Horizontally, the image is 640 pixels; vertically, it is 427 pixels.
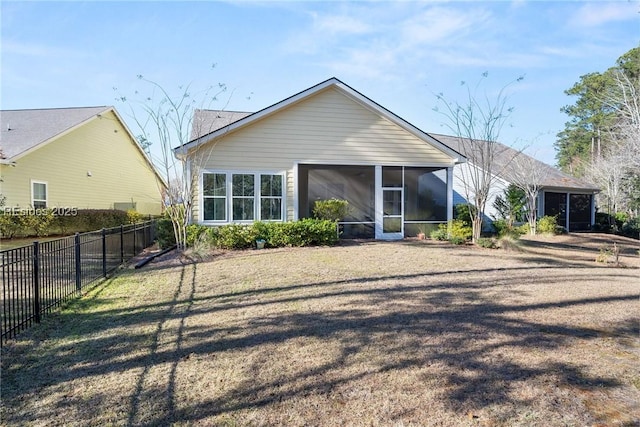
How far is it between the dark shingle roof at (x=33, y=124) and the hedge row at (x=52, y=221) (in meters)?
2.62

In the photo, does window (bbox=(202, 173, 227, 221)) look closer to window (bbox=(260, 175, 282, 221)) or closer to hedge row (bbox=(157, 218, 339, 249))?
hedge row (bbox=(157, 218, 339, 249))

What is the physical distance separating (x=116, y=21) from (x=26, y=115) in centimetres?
1498

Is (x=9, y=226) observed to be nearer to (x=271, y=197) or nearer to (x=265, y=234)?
(x=271, y=197)

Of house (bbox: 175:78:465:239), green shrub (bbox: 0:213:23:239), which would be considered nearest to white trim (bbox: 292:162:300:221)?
house (bbox: 175:78:465:239)

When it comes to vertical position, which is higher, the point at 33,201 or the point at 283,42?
the point at 283,42

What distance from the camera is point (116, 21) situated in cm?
980

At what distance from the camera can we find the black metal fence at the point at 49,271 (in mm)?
4895

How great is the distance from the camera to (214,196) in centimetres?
1309

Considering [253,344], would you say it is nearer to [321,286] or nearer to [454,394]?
[454,394]

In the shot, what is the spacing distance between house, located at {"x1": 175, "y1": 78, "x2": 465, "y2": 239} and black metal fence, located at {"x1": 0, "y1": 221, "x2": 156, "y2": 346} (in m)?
4.22

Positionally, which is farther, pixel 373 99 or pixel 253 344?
pixel 373 99

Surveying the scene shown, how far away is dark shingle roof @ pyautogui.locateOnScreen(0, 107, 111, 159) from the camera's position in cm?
1644

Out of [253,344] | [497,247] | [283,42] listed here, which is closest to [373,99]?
[283,42]

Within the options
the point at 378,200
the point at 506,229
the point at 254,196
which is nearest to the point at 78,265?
the point at 254,196
